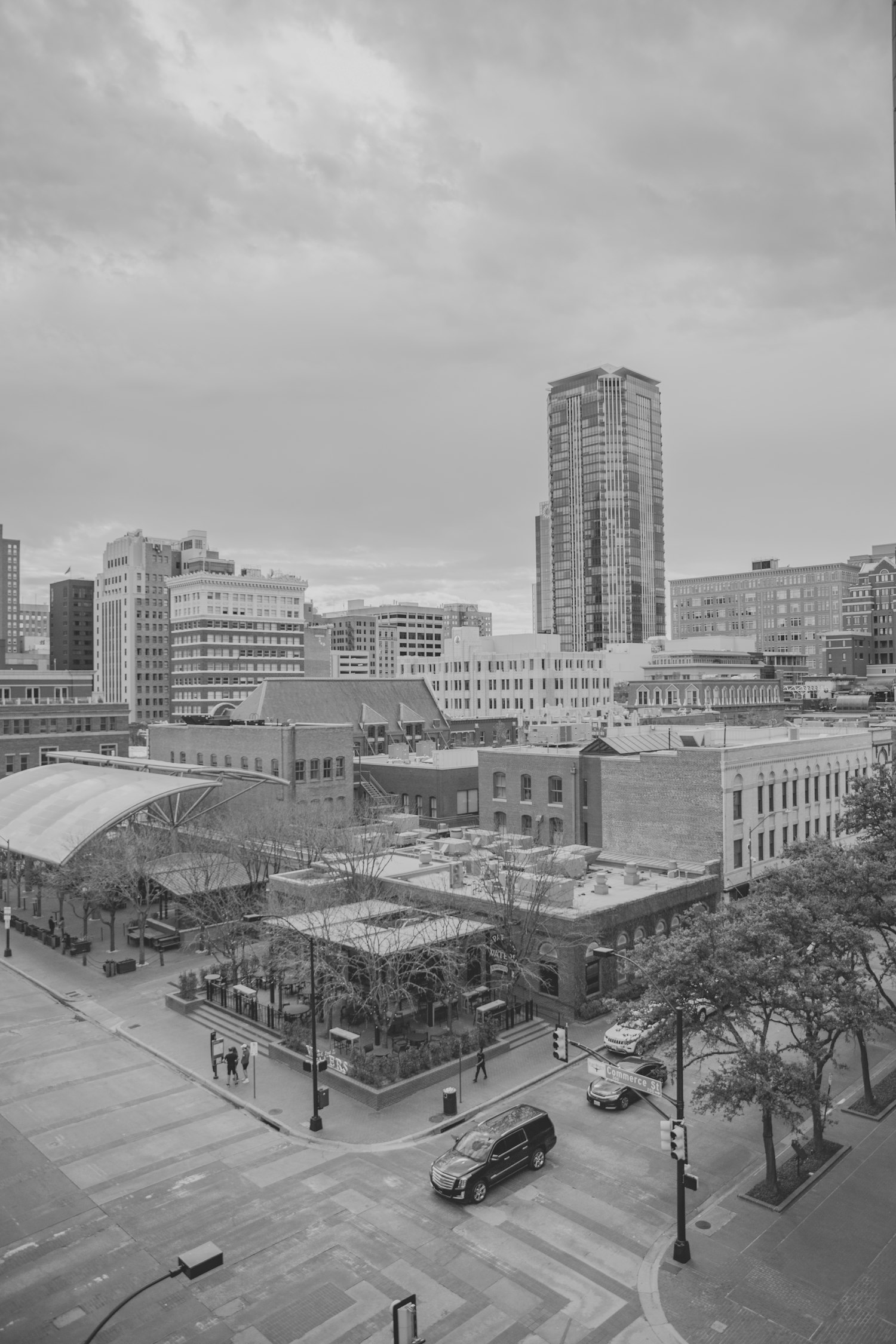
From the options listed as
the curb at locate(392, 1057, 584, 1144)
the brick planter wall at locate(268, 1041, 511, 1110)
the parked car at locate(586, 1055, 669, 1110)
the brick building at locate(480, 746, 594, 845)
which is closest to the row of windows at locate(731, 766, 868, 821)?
the brick building at locate(480, 746, 594, 845)

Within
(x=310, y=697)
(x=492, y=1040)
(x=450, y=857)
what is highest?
(x=310, y=697)

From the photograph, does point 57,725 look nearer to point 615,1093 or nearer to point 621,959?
point 621,959

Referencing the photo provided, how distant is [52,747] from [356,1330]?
9233 centimetres

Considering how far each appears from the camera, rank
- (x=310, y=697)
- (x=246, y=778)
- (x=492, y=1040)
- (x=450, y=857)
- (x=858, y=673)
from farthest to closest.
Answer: (x=858, y=673) → (x=310, y=697) → (x=246, y=778) → (x=450, y=857) → (x=492, y=1040)

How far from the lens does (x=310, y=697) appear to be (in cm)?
9794

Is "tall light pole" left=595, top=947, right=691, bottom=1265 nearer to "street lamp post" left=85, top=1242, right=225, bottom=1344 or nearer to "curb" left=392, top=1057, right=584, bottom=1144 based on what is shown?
"curb" left=392, top=1057, right=584, bottom=1144

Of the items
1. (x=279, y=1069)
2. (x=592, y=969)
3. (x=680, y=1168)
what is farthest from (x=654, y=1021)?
(x=279, y=1069)

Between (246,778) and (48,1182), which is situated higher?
(246,778)

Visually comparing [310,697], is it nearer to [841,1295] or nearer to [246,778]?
[246,778]

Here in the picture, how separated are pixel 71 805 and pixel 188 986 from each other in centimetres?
2388

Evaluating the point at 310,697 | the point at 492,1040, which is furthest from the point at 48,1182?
the point at 310,697

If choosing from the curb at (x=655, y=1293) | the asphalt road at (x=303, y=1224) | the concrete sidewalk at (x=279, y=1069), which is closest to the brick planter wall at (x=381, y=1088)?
the concrete sidewalk at (x=279, y=1069)

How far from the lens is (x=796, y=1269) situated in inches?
827

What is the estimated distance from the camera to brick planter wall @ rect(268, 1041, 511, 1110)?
102 feet
